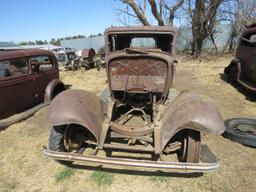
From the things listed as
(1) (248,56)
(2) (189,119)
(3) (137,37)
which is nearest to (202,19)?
(1) (248,56)

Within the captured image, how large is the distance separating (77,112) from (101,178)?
981 mm

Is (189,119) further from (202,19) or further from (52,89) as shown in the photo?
(202,19)

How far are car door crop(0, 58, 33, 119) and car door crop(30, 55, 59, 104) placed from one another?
20cm

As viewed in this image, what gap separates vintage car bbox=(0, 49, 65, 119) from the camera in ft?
17.2

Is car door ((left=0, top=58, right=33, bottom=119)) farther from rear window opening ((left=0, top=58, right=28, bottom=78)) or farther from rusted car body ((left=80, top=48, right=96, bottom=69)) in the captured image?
rusted car body ((left=80, top=48, right=96, bottom=69))

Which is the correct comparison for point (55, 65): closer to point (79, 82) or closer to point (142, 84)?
point (79, 82)

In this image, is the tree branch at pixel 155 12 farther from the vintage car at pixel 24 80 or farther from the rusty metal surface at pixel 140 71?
the rusty metal surface at pixel 140 71

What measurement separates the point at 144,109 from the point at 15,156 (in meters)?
2.34

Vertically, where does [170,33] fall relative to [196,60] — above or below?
above

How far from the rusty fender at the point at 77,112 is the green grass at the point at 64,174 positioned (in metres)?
0.67

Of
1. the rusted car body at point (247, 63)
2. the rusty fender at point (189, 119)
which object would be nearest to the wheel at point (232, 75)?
the rusted car body at point (247, 63)

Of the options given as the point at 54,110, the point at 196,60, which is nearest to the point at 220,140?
Result: the point at 54,110

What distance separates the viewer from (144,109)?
440cm

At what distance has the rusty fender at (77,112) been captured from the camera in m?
3.29
